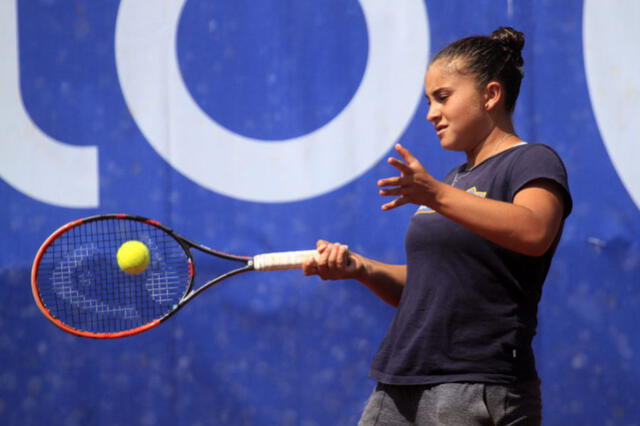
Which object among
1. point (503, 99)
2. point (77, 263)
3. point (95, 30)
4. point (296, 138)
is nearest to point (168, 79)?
point (95, 30)

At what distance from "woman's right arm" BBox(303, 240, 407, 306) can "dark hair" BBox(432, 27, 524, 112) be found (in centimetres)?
51

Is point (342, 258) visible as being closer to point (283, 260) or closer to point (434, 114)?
point (283, 260)

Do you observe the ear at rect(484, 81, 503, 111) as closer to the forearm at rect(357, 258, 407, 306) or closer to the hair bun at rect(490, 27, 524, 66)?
the hair bun at rect(490, 27, 524, 66)

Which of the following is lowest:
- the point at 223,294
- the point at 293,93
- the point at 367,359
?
the point at 367,359

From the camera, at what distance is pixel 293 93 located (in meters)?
2.78

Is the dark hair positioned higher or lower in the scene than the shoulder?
higher

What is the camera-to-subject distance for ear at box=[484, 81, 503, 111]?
5.60 feet

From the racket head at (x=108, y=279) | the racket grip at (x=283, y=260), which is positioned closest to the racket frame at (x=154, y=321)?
the racket grip at (x=283, y=260)

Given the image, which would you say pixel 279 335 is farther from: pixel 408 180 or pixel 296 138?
pixel 408 180

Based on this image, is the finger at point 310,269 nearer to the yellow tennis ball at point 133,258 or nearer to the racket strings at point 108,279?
the yellow tennis ball at point 133,258

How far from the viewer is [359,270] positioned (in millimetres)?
1924

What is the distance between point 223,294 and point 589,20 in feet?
5.42

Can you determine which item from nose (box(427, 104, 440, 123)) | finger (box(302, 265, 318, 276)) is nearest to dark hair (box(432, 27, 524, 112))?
nose (box(427, 104, 440, 123))

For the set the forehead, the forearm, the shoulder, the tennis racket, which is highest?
the forehead
